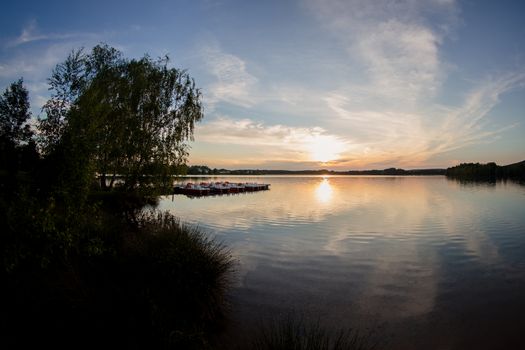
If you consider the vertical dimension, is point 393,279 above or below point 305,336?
below

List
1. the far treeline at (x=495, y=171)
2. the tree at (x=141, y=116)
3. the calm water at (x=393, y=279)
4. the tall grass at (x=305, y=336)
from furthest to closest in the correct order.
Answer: the far treeline at (x=495, y=171), the tree at (x=141, y=116), the calm water at (x=393, y=279), the tall grass at (x=305, y=336)

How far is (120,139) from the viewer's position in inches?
1001

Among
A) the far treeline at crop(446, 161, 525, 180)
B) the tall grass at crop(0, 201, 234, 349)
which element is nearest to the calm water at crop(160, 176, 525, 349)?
the tall grass at crop(0, 201, 234, 349)

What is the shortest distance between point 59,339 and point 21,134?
5001 cm

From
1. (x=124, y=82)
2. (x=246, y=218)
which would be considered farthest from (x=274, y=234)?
(x=124, y=82)

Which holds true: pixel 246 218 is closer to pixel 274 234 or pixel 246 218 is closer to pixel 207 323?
pixel 274 234

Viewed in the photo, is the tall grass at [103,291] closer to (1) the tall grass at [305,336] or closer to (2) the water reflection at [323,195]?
(1) the tall grass at [305,336]

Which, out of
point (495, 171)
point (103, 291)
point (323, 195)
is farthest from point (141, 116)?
point (495, 171)

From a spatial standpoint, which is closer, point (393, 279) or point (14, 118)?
point (393, 279)

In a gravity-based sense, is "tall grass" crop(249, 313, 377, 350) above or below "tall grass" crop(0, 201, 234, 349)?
below

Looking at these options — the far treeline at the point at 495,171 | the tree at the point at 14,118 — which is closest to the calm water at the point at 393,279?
the tree at the point at 14,118

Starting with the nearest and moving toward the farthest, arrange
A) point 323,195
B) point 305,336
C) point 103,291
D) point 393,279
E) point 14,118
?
point 305,336, point 103,291, point 393,279, point 14,118, point 323,195

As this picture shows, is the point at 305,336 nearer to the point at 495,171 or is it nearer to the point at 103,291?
the point at 103,291

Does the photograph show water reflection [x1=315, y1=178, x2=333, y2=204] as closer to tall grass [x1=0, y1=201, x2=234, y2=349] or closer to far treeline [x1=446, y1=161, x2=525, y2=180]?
tall grass [x1=0, y1=201, x2=234, y2=349]
